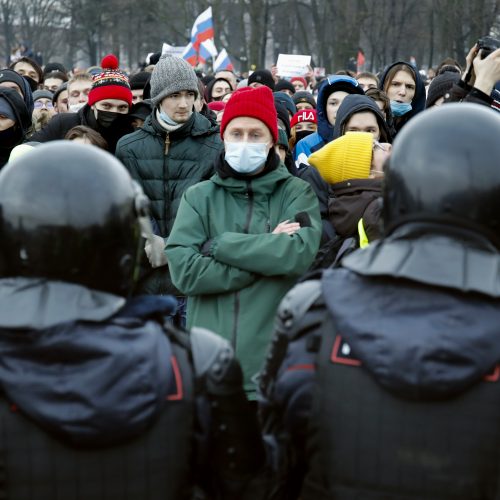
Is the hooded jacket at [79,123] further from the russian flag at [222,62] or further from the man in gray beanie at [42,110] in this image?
the russian flag at [222,62]

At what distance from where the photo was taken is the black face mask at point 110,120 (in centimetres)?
671

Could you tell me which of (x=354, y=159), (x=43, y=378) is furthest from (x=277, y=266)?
(x=43, y=378)

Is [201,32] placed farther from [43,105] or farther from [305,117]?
[305,117]

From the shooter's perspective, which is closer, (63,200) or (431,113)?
(63,200)

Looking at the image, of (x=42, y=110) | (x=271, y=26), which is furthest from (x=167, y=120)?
(x=271, y=26)

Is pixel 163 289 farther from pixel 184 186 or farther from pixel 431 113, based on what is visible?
pixel 431 113

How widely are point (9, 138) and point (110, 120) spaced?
33.9 inches

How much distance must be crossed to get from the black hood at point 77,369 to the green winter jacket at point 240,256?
1.91m

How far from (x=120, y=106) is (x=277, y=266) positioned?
9.79ft

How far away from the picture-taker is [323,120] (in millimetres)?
7125

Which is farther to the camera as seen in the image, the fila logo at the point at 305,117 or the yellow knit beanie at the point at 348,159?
the fila logo at the point at 305,117

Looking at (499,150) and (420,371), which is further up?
(499,150)

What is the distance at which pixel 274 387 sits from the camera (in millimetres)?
2580

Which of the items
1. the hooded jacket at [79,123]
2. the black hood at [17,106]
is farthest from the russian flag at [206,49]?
the hooded jacket at [79,123]
